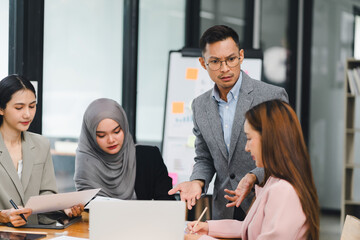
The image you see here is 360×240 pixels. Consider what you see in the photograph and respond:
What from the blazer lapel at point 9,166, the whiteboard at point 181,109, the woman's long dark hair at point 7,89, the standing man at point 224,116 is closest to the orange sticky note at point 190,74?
the whiteboard at point 181,109

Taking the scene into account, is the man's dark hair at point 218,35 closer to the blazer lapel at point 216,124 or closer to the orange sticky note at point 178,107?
the blazer lapel at point 216,124

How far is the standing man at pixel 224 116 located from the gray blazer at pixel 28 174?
2.31 feet

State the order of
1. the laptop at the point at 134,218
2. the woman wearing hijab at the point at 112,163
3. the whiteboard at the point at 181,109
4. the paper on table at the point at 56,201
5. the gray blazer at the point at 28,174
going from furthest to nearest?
the whiteboard at the point at 181,109
the woman wearing hijab at the point at 112,163
the gray blazer at the point at 28,174
the paper on table at the point at 56,201
the laptop at the point at 134,218

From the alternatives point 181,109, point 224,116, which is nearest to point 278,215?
point 224,116

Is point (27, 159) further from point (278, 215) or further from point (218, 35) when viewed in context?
point (278, 215)

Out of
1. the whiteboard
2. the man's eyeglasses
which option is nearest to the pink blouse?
the man's eyeglasses

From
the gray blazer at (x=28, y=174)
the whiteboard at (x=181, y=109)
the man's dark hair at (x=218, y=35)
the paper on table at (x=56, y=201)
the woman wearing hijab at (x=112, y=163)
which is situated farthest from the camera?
the whiteboard at (x=181, y=109)

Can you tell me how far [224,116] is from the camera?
2631mm

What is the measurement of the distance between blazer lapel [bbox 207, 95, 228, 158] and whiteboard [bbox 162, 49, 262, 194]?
1290mm

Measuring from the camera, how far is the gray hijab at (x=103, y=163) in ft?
8.68

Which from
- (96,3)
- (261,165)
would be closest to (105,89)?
(96,3)

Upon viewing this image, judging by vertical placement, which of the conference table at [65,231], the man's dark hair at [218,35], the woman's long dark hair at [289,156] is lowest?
the conference table at [65,231]

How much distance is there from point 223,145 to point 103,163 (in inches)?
24.7

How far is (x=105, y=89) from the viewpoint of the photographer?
4.11 m
